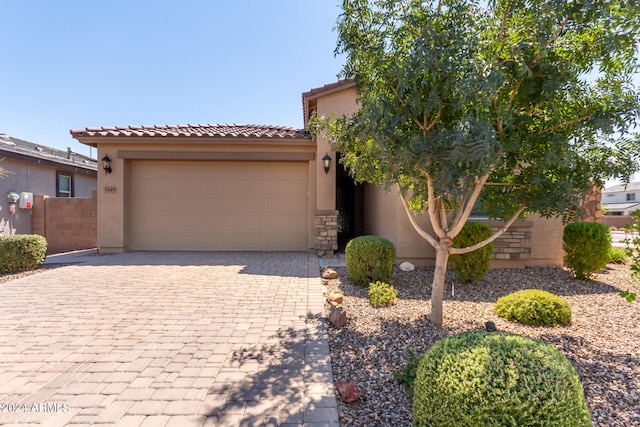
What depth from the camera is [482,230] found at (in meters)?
5.32

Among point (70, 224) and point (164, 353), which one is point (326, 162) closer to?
point (164, 353)

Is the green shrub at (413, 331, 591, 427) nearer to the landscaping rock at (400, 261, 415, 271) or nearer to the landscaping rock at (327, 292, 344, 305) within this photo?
the landscaping rock at (327, 292, 344, 305)

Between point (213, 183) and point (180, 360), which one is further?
point (213, 183)

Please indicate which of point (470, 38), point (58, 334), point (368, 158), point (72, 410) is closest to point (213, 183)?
point (58, 334)

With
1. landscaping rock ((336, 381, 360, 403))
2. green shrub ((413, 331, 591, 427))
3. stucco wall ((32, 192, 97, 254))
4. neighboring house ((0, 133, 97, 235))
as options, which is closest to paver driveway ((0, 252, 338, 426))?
landscaping rock ((336, 381, 360, 403))

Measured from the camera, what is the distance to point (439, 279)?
3.54m

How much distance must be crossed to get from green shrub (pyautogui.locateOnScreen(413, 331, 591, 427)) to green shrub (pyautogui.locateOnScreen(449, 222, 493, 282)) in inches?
146

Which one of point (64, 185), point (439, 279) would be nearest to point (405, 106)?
point (439, 279)

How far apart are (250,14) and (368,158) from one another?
676 cm

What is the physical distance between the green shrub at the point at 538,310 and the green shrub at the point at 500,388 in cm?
237

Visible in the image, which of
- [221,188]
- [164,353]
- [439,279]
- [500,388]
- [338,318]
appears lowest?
[164,353]

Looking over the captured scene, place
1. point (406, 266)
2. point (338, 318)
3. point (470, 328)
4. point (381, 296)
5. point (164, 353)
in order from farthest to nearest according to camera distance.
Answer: point (406, 266)
point (381, 296)
point (338, 318)
point (470, 328)
point (164, 353)

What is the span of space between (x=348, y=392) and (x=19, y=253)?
8.32 metres

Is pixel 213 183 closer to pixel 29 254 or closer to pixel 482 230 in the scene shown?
pixel 29 254
